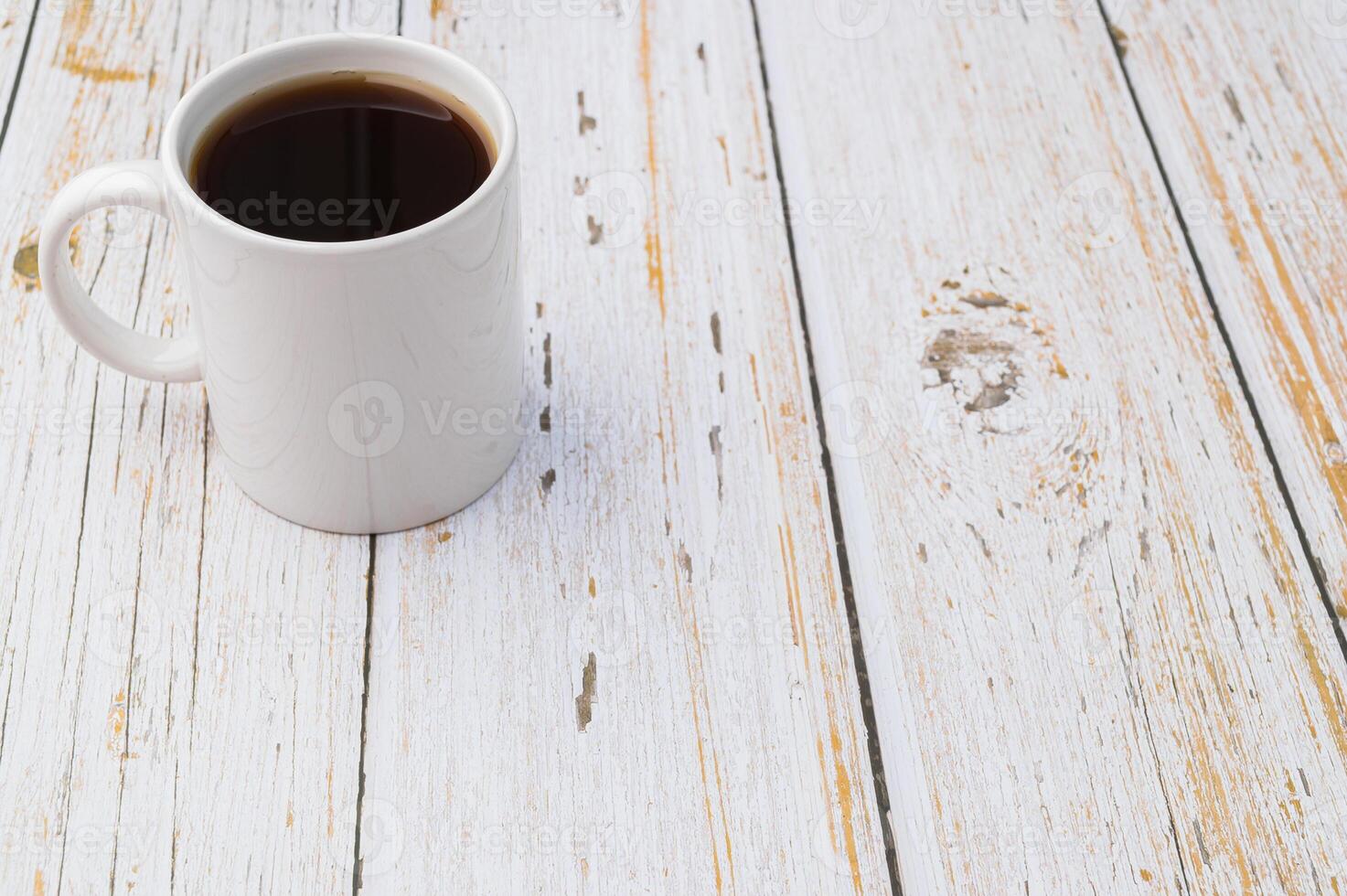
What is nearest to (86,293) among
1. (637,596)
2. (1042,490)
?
(637,596)

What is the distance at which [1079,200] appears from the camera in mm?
770

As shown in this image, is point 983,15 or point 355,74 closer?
point 355,74

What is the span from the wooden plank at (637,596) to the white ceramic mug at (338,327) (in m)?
0.02

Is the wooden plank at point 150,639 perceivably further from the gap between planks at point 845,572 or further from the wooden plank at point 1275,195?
the wooden plank at point 1275,195

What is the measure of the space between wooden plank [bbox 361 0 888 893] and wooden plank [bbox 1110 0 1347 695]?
26 centimetres

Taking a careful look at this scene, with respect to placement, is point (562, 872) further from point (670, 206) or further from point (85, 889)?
point (670, 206)

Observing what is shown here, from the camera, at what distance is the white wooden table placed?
0.54m

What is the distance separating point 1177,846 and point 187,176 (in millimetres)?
499

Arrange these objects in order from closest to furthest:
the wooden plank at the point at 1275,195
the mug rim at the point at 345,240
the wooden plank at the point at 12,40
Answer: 1. the mug rim at the point at 345,240
2. the wooden plank at the point at 1275,195
3. the wooden plank at the point at 12,40

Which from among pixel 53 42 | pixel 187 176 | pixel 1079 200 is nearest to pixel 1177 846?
pixel 1079 200

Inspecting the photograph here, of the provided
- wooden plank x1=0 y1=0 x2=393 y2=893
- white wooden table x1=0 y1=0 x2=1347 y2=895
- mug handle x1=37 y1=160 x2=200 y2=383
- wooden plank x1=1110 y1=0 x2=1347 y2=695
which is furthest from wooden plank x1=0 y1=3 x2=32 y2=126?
wooden plank x1=1110 y1=0 x2=1347 y2=695

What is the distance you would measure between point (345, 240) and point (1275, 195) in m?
0.58

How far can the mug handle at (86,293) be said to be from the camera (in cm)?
52

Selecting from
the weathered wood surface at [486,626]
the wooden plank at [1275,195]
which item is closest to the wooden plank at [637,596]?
the weathered wood surface at [486,626]
